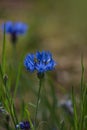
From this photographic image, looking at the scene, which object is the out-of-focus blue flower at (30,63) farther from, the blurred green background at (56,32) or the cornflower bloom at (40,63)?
the blurred green background at (56,32)

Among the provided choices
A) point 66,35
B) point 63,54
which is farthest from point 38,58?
point 66,35

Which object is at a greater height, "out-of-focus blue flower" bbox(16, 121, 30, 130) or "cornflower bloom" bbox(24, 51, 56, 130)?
"cornflower bloom" bbox(24, 51, 56, 130)

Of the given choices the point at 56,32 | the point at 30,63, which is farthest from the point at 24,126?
the point at 56,32

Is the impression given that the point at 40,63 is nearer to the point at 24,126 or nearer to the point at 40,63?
the point at 40,63

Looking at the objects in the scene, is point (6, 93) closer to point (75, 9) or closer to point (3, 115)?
point (3, 115)

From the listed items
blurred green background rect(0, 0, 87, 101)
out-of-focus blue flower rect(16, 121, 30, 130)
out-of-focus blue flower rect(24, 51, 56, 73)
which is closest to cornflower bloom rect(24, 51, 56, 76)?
out-of-focus blue flower rect(24, 51, 56, 73)

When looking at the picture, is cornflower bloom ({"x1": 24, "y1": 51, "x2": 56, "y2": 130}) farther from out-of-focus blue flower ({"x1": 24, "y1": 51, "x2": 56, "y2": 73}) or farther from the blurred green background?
the blurred green background

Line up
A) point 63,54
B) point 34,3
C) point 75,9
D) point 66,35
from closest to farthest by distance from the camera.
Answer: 1. point 63,54
2. point 66,35
3. point 75,9
4. point 34,3
